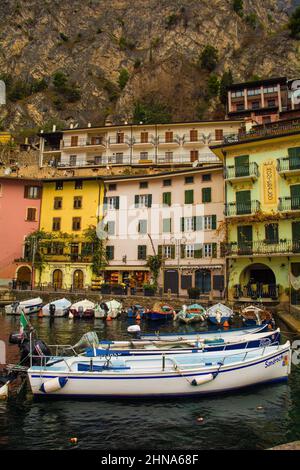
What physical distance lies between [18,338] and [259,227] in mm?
26088

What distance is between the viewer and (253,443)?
31.9ft

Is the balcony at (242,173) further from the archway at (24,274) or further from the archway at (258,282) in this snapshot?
the archway at (24,274)

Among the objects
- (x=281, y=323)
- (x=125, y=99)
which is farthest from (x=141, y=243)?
(x=125, y=99)

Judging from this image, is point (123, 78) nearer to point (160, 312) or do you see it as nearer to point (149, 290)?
point (149, 290)

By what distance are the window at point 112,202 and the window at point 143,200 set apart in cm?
251

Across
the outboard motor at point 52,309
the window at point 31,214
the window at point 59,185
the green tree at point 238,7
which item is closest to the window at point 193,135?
the window at point 59,185

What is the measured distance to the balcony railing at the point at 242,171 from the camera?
36656 mm

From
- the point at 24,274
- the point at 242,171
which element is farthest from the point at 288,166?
the point at 24,274

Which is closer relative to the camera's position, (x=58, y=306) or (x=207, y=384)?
(x=207, y=384)

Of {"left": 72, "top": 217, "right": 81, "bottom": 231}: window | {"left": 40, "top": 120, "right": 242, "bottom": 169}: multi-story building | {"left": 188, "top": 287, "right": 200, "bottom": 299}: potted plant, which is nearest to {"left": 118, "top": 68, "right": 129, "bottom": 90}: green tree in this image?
{"left": 40, "top": 120, "right": 242, "bottom": 169}: multi-story building

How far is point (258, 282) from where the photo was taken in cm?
3800

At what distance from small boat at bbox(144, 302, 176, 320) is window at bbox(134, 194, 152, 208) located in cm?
1520

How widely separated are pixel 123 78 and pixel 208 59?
73.2ft

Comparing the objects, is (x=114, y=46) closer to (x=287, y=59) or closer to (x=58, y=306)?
(x=287, y=59)
